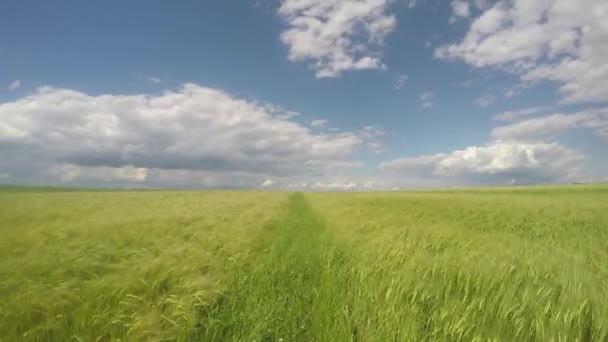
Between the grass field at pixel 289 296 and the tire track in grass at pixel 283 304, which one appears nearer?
the grass field at pixel 289 296

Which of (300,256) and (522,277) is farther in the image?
(300,256)

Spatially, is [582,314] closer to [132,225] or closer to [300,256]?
[300,256]

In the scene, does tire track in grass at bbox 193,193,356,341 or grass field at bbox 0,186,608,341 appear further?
tire track in grass at bbox 193,193,356,341

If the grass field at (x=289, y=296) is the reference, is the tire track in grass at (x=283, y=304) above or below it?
below

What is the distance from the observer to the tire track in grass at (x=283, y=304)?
307 centimetres

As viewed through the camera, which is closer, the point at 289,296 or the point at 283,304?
the point at 283,304

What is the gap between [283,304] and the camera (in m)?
3.62

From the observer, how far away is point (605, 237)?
7715 mm

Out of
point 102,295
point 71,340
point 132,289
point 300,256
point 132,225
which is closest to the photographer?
point 71,340

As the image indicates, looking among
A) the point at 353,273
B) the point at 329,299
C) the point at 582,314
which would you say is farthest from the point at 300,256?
the point at 582,314

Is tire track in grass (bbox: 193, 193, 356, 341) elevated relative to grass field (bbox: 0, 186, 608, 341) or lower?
lower

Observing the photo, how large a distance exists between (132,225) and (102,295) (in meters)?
4.68

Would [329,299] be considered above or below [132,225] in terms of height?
below

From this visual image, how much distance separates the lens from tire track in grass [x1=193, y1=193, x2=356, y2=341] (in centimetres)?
307
